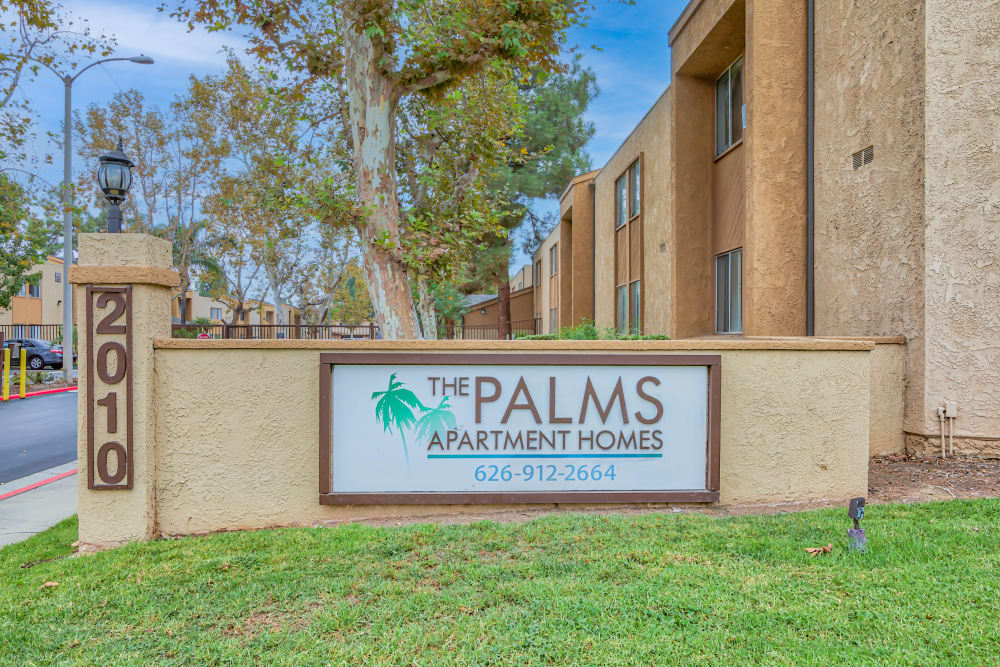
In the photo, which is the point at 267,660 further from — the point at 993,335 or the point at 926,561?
the point at 993,335

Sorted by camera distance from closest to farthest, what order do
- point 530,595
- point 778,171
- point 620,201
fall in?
1. point 530,595
2. point 778,171
3. point 620,201

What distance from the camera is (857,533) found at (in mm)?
4016

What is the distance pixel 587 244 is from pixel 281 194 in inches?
657

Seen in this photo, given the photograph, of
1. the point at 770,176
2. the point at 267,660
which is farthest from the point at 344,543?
the point at 770,176

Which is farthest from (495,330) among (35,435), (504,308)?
(35,435)

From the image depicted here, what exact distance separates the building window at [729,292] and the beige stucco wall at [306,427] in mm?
6450

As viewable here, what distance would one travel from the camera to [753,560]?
13.0ft

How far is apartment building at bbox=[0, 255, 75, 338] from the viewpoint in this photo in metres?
39.2

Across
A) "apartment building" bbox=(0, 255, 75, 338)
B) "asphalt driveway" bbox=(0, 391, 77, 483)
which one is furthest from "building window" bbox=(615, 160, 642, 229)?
"apartment building" bbox=(0, 255, 75, 338)

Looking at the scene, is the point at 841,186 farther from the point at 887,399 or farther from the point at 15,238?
the point at 15,238

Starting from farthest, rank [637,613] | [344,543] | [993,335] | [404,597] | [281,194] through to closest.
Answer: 1. [281,194]
2. [993,335]
3. [344,543]
4. [404,597]
5. [637,613]

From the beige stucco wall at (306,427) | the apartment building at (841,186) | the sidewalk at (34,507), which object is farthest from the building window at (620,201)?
the sidewalk at (34,507)

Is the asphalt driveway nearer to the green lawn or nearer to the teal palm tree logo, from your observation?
the green lawn

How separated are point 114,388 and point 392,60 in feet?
19.7
